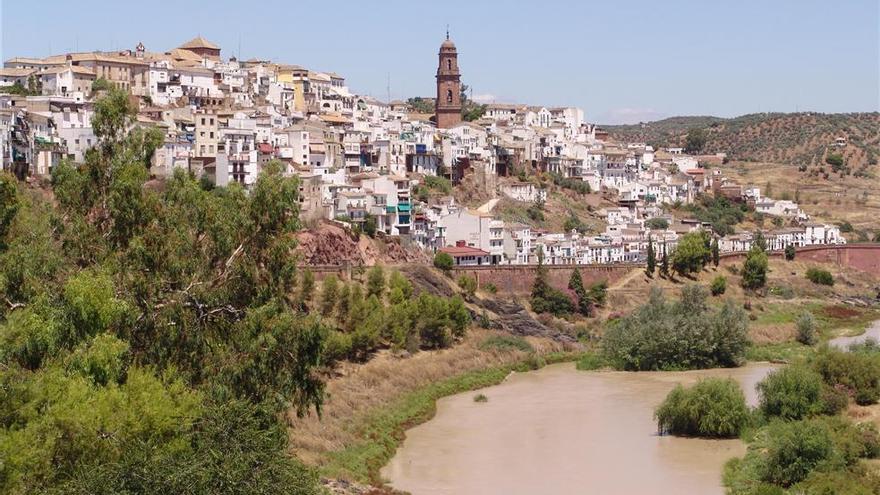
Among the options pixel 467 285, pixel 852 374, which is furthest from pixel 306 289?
pixel 852 374

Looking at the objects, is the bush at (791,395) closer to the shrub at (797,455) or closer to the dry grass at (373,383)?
the shrub at (797,455)

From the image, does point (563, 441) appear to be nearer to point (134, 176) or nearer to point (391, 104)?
point (134, 176)

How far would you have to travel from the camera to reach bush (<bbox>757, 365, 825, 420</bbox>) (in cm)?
2784

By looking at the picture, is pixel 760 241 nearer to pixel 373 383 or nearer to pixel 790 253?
pixel 790 253

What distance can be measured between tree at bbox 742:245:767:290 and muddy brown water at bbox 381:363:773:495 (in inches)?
679

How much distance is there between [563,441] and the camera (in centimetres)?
2803

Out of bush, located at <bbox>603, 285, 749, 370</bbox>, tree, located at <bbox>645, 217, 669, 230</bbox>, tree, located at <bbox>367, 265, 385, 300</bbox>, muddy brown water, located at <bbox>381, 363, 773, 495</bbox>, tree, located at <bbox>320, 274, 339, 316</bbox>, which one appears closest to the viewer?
muddy brown water, located at <bbox>381, 363, 773, 495</bbox>

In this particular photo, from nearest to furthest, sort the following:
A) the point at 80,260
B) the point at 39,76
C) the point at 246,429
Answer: the point at 246,429 < the point at 80,260 < the point at 39,76

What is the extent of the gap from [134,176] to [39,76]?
120ft

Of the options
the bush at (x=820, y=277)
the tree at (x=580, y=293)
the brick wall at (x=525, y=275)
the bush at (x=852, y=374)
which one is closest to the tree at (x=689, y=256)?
the brick wall at (x=525, y=275)

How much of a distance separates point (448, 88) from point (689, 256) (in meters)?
22.3

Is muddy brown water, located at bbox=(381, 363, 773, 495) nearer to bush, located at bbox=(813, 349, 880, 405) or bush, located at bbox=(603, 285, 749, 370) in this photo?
bush, located at bbox=(603, 285, 749, 370)

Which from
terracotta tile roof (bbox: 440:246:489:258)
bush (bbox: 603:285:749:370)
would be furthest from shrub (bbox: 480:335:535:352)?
terracotta tile roof (bbox: 440:246:489:258)

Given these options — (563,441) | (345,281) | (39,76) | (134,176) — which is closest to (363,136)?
(39,76)
